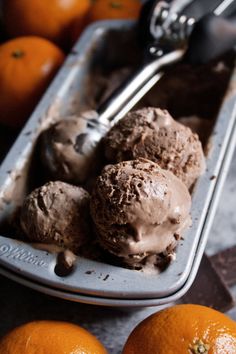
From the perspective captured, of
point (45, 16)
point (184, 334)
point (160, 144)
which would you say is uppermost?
point (45, 16)

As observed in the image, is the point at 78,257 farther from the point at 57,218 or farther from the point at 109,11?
the point at 109,11

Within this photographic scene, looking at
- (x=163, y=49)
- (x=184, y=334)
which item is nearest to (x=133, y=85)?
(x=163, y=49)

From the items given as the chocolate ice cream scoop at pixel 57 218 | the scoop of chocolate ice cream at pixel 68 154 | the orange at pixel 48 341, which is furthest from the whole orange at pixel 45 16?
the orange at pixel 48 341

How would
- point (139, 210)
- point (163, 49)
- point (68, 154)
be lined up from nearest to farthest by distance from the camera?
point (139, 210) → point (68, 154) → point (163, 49)

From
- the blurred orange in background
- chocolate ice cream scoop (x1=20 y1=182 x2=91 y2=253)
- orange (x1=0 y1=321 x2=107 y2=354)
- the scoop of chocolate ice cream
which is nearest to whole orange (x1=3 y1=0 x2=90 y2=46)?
the blurred orange in background

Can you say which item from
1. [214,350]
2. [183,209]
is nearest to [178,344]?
[214,350]

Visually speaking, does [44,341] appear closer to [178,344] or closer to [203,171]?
[178,344]
